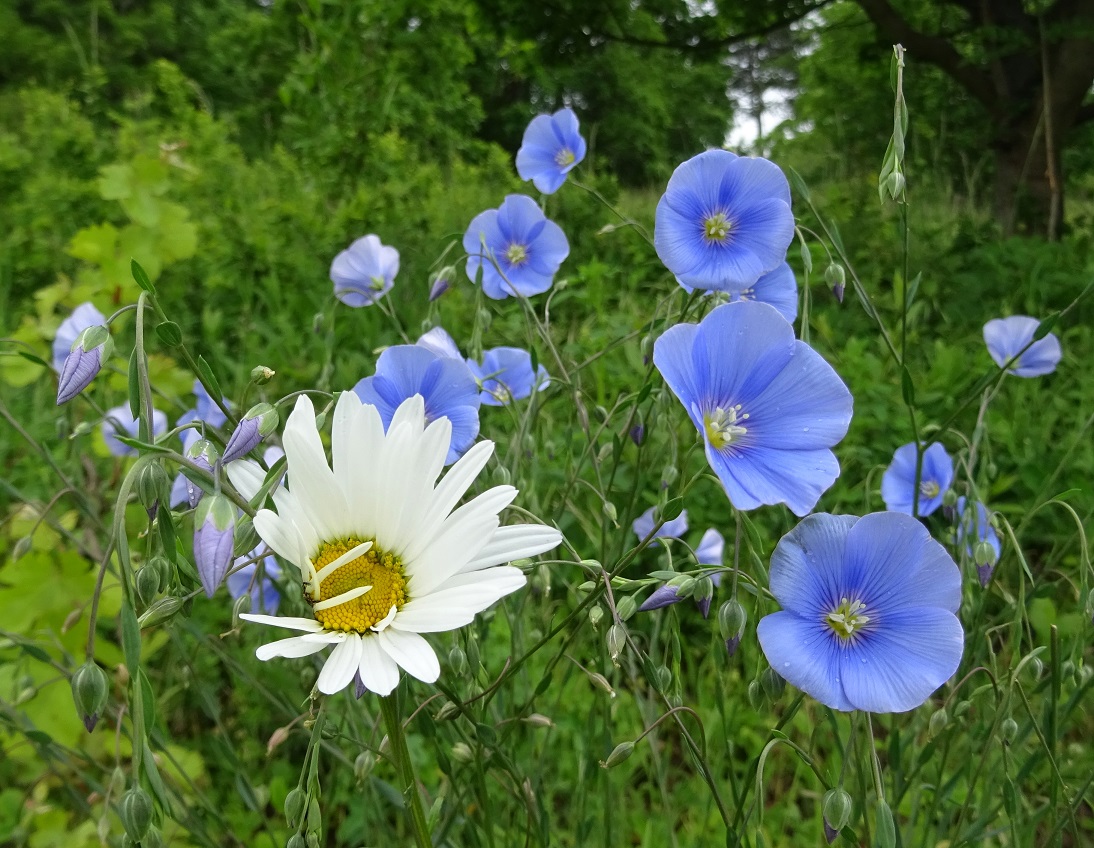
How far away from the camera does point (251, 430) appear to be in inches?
23.5

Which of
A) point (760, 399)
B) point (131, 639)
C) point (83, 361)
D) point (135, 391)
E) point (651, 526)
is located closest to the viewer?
point (131, 639)

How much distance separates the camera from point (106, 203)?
3109 millimetres

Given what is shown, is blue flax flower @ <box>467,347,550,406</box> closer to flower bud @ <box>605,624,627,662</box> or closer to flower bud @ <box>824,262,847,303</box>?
flower bud @ <box>824,262,847,303</box>

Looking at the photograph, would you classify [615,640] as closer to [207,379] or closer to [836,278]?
[207,379]

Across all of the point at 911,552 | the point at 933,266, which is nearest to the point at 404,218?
the point at 933,266

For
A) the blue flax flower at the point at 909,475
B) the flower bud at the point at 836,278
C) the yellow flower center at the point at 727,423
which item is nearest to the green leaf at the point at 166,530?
the yellow flower center at the point at 727,423

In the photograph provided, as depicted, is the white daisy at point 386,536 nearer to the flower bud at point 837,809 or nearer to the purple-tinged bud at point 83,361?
the purple-tinged bud at point 83,361

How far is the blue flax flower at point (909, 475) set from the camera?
52.4 inches

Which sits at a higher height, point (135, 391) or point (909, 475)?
point (135, 391)

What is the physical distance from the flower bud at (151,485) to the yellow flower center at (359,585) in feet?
0.40

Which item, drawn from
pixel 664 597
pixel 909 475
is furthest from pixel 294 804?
pixel 909 475

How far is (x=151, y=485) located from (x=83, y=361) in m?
0.20

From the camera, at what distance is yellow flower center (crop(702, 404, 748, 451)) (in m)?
0.76

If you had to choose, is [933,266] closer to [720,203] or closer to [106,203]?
[720,203]
